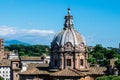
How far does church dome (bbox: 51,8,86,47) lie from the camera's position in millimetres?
88188

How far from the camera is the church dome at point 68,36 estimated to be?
289 ft

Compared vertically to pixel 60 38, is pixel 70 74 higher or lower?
lower

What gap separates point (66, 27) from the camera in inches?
3548

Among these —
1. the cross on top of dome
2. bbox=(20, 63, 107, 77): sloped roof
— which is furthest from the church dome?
bbox=(20, 63, 107, 77): sloped roof

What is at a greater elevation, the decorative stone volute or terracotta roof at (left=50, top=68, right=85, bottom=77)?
the decorative stone volute

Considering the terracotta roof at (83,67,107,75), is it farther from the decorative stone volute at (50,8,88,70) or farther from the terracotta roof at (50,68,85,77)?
the terracotta roof at (50,68,85,77)

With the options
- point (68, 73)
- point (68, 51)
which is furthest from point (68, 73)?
point (68, 51)

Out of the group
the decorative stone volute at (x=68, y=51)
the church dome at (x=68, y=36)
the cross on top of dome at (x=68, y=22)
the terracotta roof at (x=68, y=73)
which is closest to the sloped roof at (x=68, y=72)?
the terracotta roof at (x=68, y=73)

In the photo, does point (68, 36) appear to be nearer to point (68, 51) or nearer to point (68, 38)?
point (68, 38)

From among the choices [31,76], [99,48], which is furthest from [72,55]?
[99,48]

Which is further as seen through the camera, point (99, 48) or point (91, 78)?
point (99, 48)

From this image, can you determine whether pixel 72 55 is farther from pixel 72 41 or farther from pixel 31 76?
pixel 31 76

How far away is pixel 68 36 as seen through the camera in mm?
88562

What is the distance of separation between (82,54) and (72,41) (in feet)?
11.3
